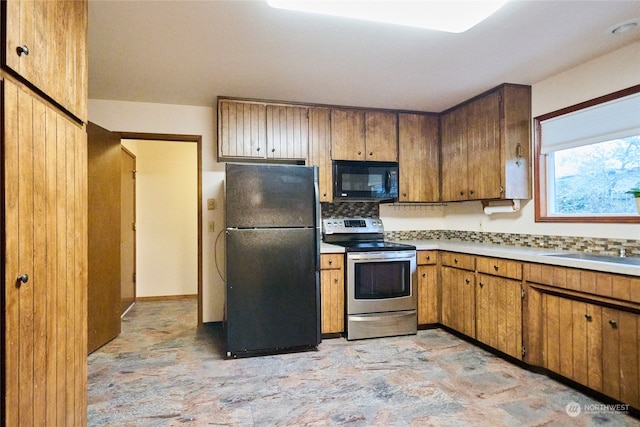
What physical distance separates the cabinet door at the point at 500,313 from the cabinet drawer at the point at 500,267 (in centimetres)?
4

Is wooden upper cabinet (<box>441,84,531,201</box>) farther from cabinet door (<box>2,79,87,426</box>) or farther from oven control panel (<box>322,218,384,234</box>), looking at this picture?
cabinet door (<box>2,79,87,426</box>)

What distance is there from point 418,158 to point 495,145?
887 mm

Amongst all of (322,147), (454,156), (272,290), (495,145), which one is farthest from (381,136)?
(272,290)

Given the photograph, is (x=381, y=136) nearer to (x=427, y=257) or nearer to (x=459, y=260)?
(x=427, y=257)

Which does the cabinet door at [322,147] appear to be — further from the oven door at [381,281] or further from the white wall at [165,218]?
the white wall at [165,218]

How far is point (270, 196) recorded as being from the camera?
2891 mm

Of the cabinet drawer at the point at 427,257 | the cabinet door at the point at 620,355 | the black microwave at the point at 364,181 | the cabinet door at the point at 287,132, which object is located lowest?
the cabinet door at the point at 620,355

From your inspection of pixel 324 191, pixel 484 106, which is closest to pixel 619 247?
pixel 484 106

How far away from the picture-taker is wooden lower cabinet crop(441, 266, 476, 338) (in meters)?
3.09

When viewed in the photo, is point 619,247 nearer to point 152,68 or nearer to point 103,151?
point 152,68

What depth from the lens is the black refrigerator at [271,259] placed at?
2.82 m

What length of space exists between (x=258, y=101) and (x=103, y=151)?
152 centimetres

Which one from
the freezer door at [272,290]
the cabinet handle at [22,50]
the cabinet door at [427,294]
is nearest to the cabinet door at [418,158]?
the cabinet door at [427,294]

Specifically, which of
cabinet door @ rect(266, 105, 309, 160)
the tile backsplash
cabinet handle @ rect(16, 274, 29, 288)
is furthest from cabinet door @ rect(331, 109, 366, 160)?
cabinet handle @ rect(16, 274, 29, 288)
